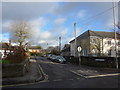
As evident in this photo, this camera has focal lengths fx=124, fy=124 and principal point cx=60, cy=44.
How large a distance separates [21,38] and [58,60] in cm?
1492

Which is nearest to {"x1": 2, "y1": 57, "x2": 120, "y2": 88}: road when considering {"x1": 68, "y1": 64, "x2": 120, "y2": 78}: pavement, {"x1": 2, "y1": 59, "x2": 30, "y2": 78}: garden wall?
{"x1": 68, "y1": 64, "x2": 120, "y2": 78}: pavement

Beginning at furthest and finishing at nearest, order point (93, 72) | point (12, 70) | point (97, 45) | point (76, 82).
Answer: point (97, 45), point (93, 72), point (12, 70), point (76, 82)

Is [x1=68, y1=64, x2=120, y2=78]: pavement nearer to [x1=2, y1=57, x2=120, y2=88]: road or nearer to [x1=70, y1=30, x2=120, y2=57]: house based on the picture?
[x1=2, y1=57, x2=120, y2=88]: road

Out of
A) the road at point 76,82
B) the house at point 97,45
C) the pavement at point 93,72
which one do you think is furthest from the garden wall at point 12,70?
the house at point 97,45

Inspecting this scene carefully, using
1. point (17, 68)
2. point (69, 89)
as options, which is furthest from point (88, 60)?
point (69, 89)

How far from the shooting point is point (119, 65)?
17641 mm

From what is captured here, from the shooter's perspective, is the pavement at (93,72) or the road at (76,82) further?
the pavement at (93,72)

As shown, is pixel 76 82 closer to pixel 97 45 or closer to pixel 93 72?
pixel 93 72

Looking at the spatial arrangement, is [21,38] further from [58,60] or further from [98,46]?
[98,46]

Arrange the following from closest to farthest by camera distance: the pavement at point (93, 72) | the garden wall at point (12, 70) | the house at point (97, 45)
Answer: the garden wall at point (12, 70), the pavement at point (93, 72), the house at point (97, 45)

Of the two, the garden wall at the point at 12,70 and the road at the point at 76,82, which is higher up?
the garden wall at the point at 12,70

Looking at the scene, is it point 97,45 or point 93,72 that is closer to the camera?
point 93,72

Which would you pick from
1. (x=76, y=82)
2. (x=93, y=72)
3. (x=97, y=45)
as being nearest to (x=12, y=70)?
(x=76, y=82)

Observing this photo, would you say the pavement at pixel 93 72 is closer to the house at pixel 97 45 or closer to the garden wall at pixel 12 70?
the garden wall at pixel 12 70
